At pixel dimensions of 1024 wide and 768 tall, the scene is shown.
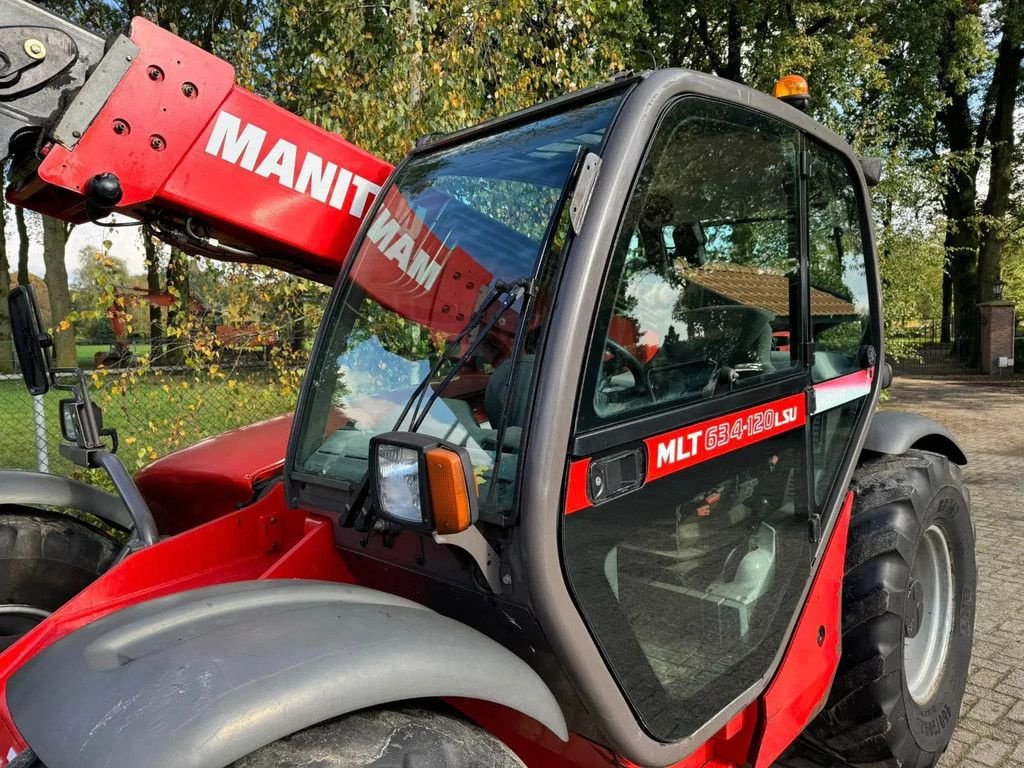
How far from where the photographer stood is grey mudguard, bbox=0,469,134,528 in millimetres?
2604

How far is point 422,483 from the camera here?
1.44 metres

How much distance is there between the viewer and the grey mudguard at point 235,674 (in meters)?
1.15

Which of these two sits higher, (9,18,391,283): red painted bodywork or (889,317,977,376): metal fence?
(9,18,391,283): red painted bodywork

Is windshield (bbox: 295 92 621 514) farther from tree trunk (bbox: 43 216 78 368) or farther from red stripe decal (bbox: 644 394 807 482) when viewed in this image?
tree trunk (bbox: 43 216 78 368)

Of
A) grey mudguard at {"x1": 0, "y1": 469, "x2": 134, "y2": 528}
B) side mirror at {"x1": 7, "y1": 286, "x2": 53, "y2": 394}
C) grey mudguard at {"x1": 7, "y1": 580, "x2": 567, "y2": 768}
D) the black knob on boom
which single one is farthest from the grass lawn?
grey mudguard at {"x1": 7, "y1": 580, "x2": 567, "y2": 768}

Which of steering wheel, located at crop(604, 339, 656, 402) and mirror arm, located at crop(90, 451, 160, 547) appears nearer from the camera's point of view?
steering wheel, located at crop(604, 339, 656, 402)

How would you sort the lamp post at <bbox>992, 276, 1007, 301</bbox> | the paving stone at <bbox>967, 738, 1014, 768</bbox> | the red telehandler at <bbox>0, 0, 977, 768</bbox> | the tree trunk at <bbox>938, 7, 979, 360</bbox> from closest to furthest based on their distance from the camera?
the red telehandler at <bbox>0, 0, 977, 768</bbox> → the paving stone at <bbox>967, 738, 1014, 768</bbox> → the tree trunk at <bbox>938, 7, 979, 360</bbox> → the lamp post at <bbox>992, 276, 1007, 301</bbox>

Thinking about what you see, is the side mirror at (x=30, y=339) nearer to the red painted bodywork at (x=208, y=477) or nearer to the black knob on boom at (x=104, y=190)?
the black knob on boom at (x=104, y=190)

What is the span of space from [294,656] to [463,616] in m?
0.54

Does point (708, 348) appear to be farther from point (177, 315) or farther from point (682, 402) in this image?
point (177, 315)

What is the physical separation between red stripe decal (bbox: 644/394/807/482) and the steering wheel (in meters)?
0.11

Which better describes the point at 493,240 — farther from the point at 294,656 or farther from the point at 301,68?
the point at 301,68

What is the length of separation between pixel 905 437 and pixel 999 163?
19275 millimetres

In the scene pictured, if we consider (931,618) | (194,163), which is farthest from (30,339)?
(931,618)
